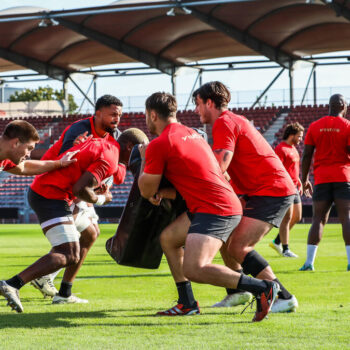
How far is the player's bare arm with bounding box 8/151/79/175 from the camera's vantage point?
6.30 m

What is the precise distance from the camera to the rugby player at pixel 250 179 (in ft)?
19.0

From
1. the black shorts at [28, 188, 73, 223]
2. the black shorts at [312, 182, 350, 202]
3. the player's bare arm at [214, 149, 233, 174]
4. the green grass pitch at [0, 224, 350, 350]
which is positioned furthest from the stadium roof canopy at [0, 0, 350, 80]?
the player's bare arm at [214, 149, 233, 174]

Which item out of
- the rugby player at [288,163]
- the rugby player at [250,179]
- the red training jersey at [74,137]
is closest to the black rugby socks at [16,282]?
the red training jersey at [74,137]

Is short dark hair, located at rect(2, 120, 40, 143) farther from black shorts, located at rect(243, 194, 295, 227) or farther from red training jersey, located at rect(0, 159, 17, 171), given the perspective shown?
black shorts, located at rect(243, 194, 295, 227)

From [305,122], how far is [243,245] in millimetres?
27191

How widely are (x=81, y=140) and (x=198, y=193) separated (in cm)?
177

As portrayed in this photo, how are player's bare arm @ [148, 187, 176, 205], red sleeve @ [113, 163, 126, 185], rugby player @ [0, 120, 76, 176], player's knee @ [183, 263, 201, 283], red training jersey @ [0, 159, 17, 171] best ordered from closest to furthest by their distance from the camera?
player's knee @ [183, 263, 201, 283]
player's bare arm @ [148, 187, 176, 205]
rugby player @ [0, 120, 76, 176]
red training jersey @ [0, 159, 17, 171]
red sleeve @ [113, 163, 126, 185]

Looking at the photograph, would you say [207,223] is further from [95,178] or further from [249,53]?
[249,53]

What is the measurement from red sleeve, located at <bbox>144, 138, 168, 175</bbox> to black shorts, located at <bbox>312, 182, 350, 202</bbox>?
4364 mm

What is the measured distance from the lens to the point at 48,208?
252 inches

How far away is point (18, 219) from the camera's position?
100 ft

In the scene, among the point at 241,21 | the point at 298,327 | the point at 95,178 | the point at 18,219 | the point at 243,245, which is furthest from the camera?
the point at 18,219

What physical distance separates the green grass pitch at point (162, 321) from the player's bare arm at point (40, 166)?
1.24m

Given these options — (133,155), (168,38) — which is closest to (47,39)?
(168,38)
